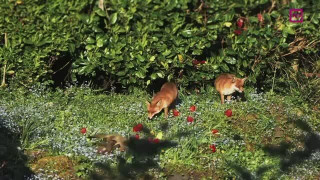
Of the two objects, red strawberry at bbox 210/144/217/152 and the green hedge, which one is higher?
the green hedge

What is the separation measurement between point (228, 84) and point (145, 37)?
46.8 inches

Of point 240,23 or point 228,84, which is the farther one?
point 240,23

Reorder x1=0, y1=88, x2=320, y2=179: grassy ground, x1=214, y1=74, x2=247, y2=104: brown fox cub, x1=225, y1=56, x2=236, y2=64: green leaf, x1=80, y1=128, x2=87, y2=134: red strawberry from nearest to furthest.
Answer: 1. x1=0, y1=88, x2=320, y2=179: grassy ground
2. x1=80, y1=128, x2=87, y2=134: red strawberry
3. x1=214, y1=74, x2=247, y2=104: brown fox cub
4. x1=225, y1=56, x2=236, y2=64: green leaf

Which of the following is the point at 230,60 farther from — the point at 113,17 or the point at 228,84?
Result: the point at 113,17

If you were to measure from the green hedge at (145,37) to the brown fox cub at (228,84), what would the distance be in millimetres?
438

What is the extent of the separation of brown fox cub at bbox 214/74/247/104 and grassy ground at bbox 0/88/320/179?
6.9 inches

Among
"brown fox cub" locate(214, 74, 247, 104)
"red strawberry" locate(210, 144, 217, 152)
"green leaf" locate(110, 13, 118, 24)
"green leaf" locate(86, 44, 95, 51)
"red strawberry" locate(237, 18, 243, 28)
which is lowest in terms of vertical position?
"brown fox cub" locate(214, 74, 247, 104)

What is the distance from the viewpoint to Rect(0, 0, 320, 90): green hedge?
7391 millimetres

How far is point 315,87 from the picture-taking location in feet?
24.3

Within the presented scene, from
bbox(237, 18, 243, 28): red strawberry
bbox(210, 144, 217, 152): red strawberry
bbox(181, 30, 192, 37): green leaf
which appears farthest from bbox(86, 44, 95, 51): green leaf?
bbox(210, 144, 217, 152): red strawberry

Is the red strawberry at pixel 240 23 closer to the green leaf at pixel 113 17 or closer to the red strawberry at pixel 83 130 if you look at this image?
the green leaf at pixel 113 17

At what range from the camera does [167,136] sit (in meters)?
6.16

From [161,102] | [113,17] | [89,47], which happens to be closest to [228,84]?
[161,102]

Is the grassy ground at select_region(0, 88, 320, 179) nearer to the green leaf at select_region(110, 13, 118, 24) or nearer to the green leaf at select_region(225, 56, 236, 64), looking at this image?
the green leaf at select_region(225, 56, 236, 64)
